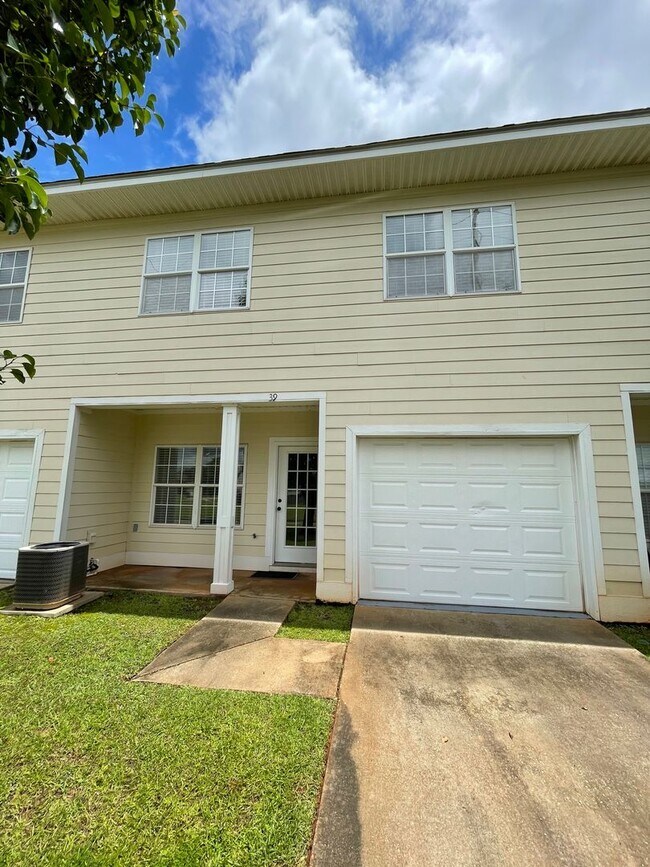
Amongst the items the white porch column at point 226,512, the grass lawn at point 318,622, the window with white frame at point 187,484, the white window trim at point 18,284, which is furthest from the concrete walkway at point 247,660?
the white window trim at point 18,284

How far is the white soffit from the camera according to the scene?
4555mm

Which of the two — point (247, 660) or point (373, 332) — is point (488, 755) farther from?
point (373, 332)

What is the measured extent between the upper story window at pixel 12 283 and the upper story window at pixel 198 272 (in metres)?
2.17

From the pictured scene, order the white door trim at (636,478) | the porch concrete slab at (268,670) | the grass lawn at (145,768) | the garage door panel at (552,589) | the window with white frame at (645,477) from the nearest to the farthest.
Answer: the grass lawn at (145,768) → the porch concrete slab at (268,670) → the white door trim at (636,478) → the garage door panel at (552,589) → the window with white frame at (645,477)

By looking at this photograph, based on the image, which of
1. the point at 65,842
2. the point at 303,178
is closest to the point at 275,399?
the point at 303,178

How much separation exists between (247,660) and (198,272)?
521cm

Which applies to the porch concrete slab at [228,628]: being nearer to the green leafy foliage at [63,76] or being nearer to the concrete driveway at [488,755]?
the concrete driveway at [488,755]

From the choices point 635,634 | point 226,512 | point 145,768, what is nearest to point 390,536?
point 226,512

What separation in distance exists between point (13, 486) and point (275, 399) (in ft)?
14.5

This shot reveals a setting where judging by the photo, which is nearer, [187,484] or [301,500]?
[301,500]

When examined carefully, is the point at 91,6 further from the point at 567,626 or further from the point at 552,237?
the point at 567,626

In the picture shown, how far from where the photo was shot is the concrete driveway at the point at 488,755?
1646mm

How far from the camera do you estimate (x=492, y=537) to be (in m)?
4.70

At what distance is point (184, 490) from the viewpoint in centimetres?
687
